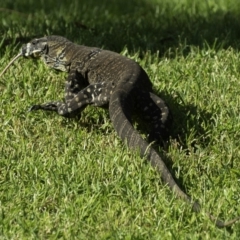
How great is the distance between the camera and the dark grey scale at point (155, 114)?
7.08 m

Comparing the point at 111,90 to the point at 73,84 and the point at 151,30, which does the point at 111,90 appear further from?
the point at 151,30

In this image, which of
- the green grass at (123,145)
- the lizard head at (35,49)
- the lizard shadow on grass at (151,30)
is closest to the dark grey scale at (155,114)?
the green grass at (123,145)

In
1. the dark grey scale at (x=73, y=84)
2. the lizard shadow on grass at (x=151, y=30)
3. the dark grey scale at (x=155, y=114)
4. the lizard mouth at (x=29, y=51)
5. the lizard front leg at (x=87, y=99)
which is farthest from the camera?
the lizard shadow on grass at (x=151, y=30)

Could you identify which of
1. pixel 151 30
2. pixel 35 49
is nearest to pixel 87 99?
pixel 35 49

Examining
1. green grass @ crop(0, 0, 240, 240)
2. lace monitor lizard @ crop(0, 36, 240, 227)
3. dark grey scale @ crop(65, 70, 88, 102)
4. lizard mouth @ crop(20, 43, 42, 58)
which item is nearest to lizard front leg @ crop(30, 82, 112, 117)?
lace monitor lizard @ crop(0, 36, 240, 227)

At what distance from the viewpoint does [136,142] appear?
655cm

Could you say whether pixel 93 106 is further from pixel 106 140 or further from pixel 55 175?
pixel 55 175

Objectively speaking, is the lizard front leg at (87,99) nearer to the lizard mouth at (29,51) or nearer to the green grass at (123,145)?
the green grass at (123,145)

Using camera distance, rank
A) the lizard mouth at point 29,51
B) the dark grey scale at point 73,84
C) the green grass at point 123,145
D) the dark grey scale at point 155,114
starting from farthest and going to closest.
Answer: the lizard mouth at point 29,51 < the dark grey scale at point 73,84 < the dark grey scale at point 155,114 < the green grass at point 123,145

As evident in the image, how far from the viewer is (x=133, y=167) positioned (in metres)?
6.48

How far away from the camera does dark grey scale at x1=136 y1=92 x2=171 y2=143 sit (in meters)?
7.08

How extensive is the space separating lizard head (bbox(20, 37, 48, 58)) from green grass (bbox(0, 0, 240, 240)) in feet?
0.64

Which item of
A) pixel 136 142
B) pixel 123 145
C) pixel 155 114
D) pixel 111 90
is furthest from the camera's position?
pixel 111 90

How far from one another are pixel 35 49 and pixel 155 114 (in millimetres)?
1824
